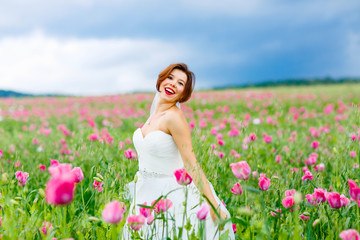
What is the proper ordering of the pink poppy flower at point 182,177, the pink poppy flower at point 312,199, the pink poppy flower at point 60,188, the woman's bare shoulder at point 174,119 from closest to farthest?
the pink poppy flower at point 60,188 → the pink poppy flower at point 182,177 → the pink poppy flower at point 312,199 → the woman's bare shoulder at point 174,119

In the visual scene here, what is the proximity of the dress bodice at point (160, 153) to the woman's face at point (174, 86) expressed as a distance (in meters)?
0.38

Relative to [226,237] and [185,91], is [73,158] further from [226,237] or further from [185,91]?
[226,237]

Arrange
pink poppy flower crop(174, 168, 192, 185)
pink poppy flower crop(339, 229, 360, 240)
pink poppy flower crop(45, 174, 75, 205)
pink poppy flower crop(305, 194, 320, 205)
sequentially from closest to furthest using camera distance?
pink poppy flower crop(45, 174, 75, 205), pink poppy flower crop(339, 229, 360, 240), pink poppy flower crop(174, 168, 192, 185), pink poppy flower crop(305, 194, 320, 205)

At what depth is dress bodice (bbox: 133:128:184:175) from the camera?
2529 millimetres

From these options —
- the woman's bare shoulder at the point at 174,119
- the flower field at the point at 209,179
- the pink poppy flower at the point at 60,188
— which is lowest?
the flower field at the point at 209,179

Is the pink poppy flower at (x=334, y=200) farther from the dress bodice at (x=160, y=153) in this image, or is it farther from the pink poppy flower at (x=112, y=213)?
the pink poppy flower at (x=112, y=213)

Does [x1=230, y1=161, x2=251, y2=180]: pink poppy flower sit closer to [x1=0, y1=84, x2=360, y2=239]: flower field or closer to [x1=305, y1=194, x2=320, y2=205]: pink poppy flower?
[x1=0, y1=84, x2=360, y2=239]: flower field

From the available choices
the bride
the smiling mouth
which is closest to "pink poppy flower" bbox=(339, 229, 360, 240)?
the bride

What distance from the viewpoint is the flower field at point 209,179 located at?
1.73m

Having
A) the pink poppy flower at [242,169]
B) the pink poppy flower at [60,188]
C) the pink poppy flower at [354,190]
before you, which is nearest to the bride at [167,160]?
the pink poppy flower at [242,169]

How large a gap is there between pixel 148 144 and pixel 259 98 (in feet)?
35.0

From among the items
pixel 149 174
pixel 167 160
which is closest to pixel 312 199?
pixel 167 160

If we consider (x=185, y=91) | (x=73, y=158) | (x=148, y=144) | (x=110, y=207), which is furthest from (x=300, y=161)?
(x=110, y=207)

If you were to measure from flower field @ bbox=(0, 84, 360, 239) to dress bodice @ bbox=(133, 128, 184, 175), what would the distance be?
158mm
